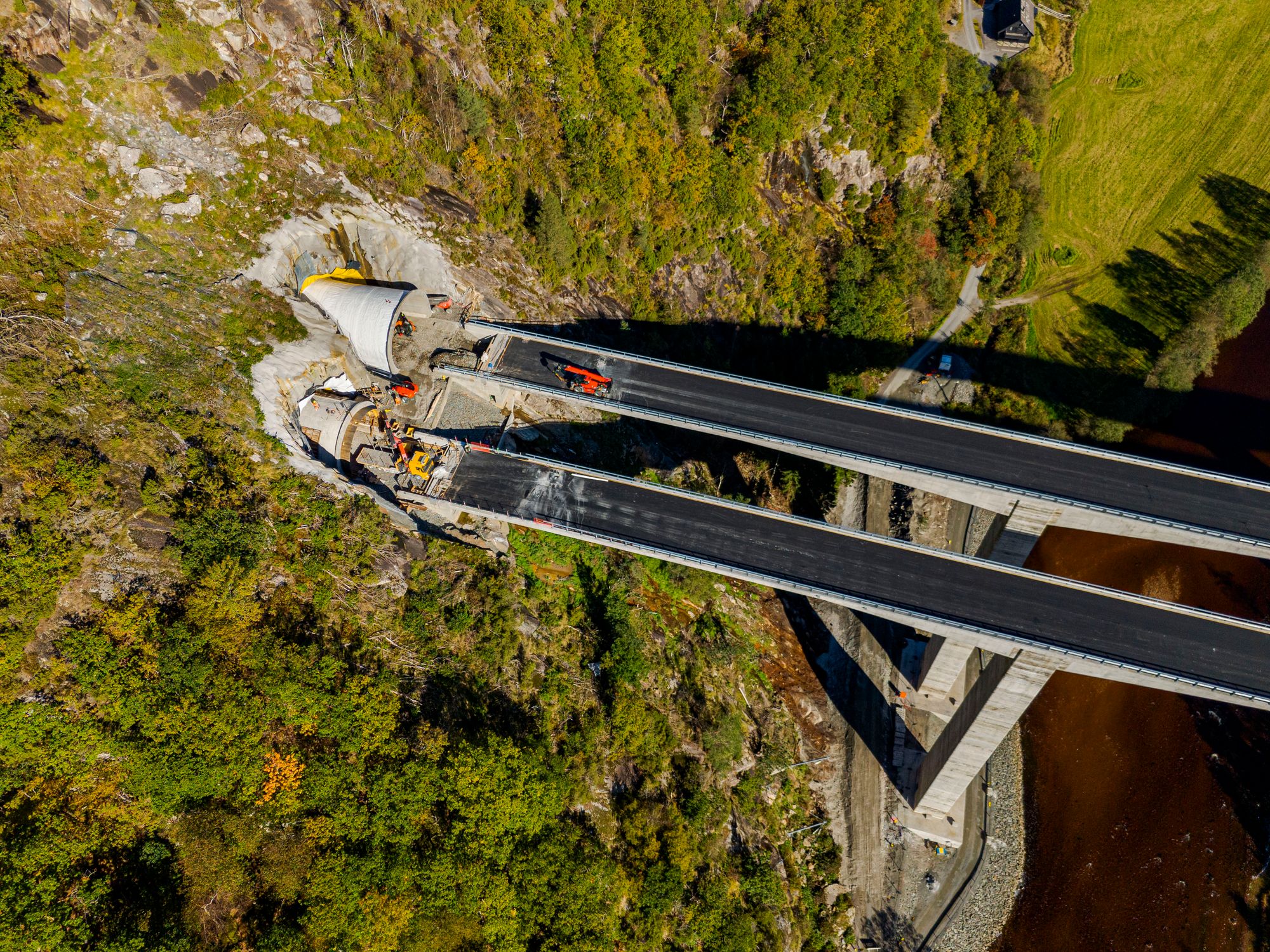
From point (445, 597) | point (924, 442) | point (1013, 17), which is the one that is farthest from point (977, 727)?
point (1013, 17)

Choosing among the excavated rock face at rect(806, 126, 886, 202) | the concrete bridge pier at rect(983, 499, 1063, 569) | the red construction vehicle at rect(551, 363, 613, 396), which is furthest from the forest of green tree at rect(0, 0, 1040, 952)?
the concrete bridge pier at rect(983, 499, 1063, 569)

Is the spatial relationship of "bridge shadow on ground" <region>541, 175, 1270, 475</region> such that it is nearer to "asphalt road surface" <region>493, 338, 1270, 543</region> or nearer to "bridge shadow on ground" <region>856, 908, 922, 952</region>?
"asphalt road surface" <region>493, 338, 1270, 543</region>

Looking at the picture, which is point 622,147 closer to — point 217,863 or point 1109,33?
point 217,863

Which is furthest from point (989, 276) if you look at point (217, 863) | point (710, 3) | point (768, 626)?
point (217, 863)

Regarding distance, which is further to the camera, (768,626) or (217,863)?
A: (768,626)

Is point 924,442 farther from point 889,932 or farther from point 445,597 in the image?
point 445,597

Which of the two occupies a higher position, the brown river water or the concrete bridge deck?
the concrete bridge deck
